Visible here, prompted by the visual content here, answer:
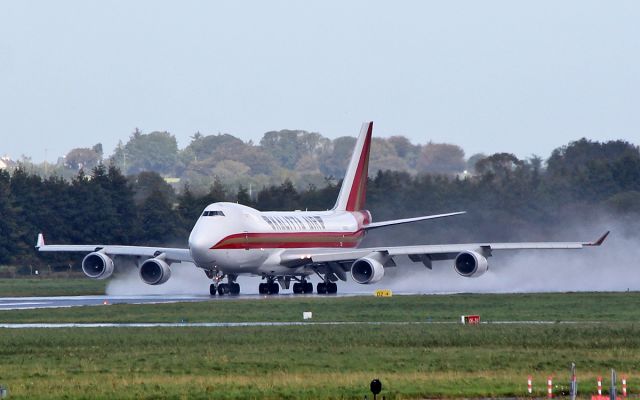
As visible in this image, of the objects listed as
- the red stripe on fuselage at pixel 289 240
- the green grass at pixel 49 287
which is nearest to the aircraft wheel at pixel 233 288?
the red stripe on fuselage at pixel 289 240

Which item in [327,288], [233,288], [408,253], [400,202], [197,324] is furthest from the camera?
[400,202]

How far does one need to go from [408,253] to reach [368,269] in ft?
6.15

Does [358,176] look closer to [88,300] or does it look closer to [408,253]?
[408,253]

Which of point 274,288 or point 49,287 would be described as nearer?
point 274,288

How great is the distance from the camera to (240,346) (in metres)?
34.7

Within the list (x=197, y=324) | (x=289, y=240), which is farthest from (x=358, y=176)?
(x=197, y=324)

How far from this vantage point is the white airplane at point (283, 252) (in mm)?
60094

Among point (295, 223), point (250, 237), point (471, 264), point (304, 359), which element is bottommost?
point (304, 359)

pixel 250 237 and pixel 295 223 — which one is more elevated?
pixel 295 223

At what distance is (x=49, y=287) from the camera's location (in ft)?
235

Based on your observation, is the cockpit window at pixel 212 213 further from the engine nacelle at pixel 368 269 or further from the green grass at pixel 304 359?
the green grass at pixel 304 359

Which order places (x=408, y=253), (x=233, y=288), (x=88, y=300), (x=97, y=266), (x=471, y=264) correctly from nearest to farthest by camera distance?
1. (x=88, y=300)
2. (x=471, y=264)
3. (x=408, y=253)
4. (x=233, y=288)
5. (x=97, y=266)

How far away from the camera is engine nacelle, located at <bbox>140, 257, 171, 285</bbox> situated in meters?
64.1

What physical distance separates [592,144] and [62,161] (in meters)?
Answer: 109
